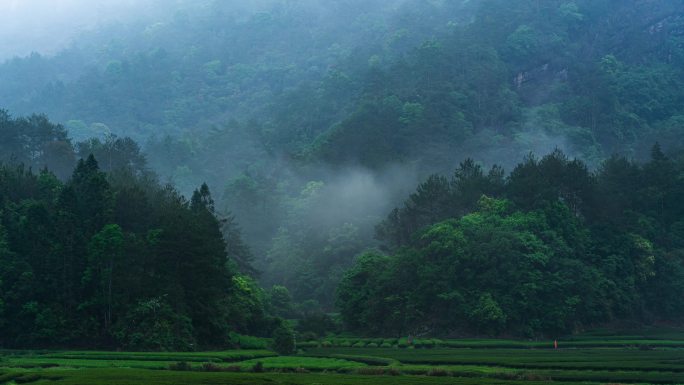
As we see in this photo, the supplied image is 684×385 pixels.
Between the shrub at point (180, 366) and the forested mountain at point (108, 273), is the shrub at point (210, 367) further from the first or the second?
the forested mountain at point (108, 273)

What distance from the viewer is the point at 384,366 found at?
50281 mm

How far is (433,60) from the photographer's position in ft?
651

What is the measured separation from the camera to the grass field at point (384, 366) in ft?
127

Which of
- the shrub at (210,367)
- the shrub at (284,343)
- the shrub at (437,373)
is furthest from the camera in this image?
the shrub at (284,343)

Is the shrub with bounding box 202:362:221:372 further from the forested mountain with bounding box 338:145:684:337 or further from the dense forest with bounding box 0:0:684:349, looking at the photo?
the forested mountain with bounding box 338:145:684:337

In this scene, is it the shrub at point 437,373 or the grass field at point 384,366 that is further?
the shrub at point 437,373

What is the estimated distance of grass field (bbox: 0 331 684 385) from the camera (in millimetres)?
38656

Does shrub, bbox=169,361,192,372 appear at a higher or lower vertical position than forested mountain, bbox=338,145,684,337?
lower

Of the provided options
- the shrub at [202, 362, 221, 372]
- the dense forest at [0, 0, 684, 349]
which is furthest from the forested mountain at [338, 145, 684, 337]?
the shrub at [202, 362, 221, 372]

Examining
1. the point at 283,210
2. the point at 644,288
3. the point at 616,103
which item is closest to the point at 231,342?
the point at 644,288

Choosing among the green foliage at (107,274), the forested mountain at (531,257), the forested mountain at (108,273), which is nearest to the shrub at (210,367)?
the green foliage at (107,274)

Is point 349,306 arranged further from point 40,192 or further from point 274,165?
point 274,165

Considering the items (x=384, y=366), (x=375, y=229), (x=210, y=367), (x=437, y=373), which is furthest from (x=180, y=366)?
(x=375, y=229)

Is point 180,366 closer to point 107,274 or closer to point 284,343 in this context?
point 284,343
